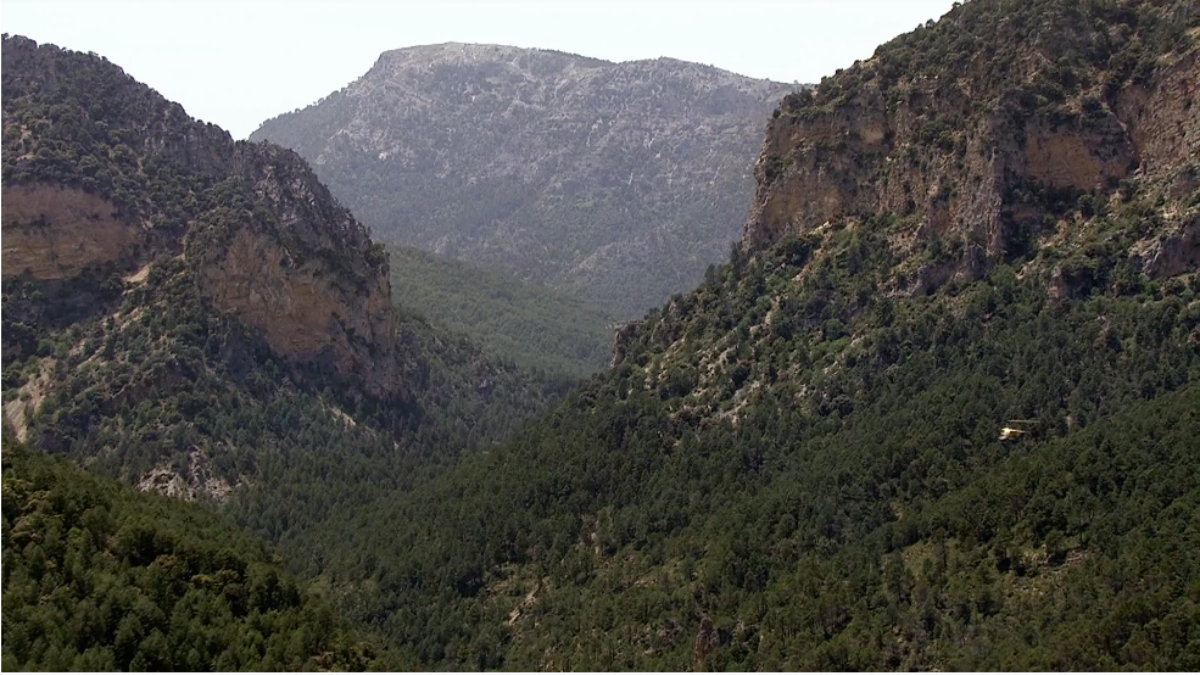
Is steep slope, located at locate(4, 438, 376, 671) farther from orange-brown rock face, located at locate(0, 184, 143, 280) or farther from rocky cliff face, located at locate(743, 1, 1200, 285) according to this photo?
orange-brown rock face, located at locate(0, 184, 143, 280)

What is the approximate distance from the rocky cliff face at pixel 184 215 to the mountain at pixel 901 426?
39307 mm

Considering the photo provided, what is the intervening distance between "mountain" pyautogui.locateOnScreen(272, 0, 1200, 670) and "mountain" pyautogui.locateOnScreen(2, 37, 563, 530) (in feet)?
68.0

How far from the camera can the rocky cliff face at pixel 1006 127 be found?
108750mm

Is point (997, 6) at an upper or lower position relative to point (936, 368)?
upper

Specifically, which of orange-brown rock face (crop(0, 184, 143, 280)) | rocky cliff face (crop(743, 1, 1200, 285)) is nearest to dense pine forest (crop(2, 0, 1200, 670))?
rocky cliff face (crop(743, 1, 1200, 285))

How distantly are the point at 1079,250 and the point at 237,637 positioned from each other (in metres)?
68.4

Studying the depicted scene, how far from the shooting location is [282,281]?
162 metres

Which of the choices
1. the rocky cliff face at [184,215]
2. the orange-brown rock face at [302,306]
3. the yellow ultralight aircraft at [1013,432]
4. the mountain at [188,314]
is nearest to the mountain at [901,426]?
the yellow ultralight aircraft at [1013,432]

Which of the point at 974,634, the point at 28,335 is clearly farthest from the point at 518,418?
the point at 974,634

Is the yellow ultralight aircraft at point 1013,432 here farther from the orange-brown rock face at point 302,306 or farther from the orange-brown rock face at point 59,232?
the orange-brown rock face at point 59,232

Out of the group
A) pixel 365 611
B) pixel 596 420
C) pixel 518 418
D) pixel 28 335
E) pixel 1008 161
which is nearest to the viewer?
pixel 365 611

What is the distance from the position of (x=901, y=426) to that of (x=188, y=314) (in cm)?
8460

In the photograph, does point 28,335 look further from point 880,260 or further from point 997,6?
point 997,6

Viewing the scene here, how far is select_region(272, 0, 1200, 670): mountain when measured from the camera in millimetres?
78044
